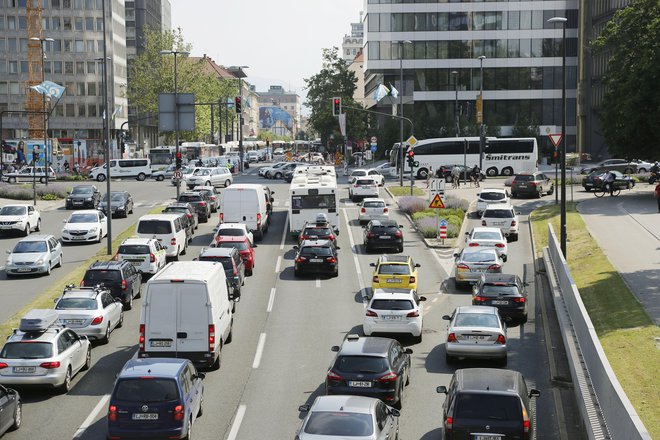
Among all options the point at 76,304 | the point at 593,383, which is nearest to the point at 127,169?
the point at 76,304

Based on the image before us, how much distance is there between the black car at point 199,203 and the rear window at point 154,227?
487 inches

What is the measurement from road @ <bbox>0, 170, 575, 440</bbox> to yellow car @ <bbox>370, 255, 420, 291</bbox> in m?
0.87

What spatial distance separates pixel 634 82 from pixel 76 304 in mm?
30765

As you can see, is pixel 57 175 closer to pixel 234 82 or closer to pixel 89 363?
pixel 89 363

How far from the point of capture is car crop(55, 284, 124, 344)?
24.5m

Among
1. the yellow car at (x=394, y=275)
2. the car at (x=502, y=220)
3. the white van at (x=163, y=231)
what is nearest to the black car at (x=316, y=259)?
the yellow car at (x=394, y=275)

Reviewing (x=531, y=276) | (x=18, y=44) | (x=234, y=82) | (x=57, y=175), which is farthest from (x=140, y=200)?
(x=234, y=82)

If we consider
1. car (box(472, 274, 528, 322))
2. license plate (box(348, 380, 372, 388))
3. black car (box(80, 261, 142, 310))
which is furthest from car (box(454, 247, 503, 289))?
license plate (box(348, 380, 372, 388))

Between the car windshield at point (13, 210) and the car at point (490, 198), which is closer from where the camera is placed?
the car windshield at point (13, 210)

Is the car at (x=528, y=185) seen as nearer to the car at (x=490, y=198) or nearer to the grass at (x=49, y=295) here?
the car at (x=490, y=198)

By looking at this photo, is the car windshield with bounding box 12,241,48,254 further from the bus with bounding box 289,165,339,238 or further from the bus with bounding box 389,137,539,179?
the bus with bounding box 389,137,539,179

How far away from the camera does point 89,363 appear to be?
22.6 m

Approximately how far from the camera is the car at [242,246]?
35.7 metres

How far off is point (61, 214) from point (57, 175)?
32.4m
